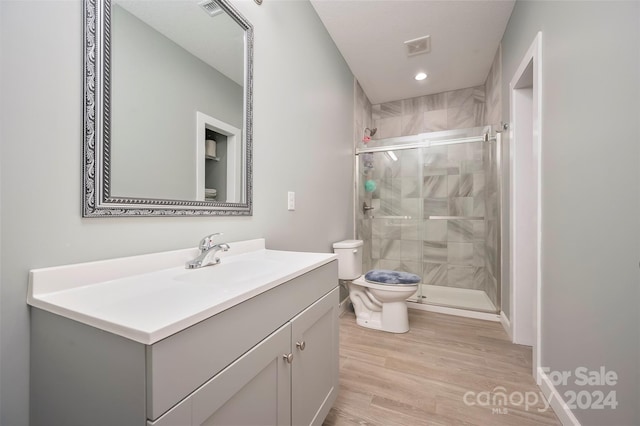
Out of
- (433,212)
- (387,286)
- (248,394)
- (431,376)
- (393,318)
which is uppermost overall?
(433,212)

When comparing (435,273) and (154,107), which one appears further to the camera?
(435,273)

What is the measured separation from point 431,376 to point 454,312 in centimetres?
115

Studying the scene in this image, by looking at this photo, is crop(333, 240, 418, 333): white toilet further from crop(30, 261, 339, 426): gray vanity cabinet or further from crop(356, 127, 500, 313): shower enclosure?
crop(30, 261, 339, 426): gray vanity cabinet

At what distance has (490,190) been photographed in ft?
8.33

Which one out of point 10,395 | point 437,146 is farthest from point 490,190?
point 10,395

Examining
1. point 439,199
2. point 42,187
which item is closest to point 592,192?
point 42,187

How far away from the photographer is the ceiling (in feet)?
6.22

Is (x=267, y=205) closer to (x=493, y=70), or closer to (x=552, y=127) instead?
(x=552, y=127)

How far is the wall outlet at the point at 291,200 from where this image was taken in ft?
5.37

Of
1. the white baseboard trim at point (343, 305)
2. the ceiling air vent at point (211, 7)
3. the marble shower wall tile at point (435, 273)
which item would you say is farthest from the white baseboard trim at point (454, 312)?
the ceiling air vent at point (211, 7)

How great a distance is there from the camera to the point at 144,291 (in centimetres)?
68

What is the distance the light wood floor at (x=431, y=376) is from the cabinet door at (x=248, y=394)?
611 millimetres

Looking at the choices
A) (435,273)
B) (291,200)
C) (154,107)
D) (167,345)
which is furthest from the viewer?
(435,273)

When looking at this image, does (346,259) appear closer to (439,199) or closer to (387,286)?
(387,286)
